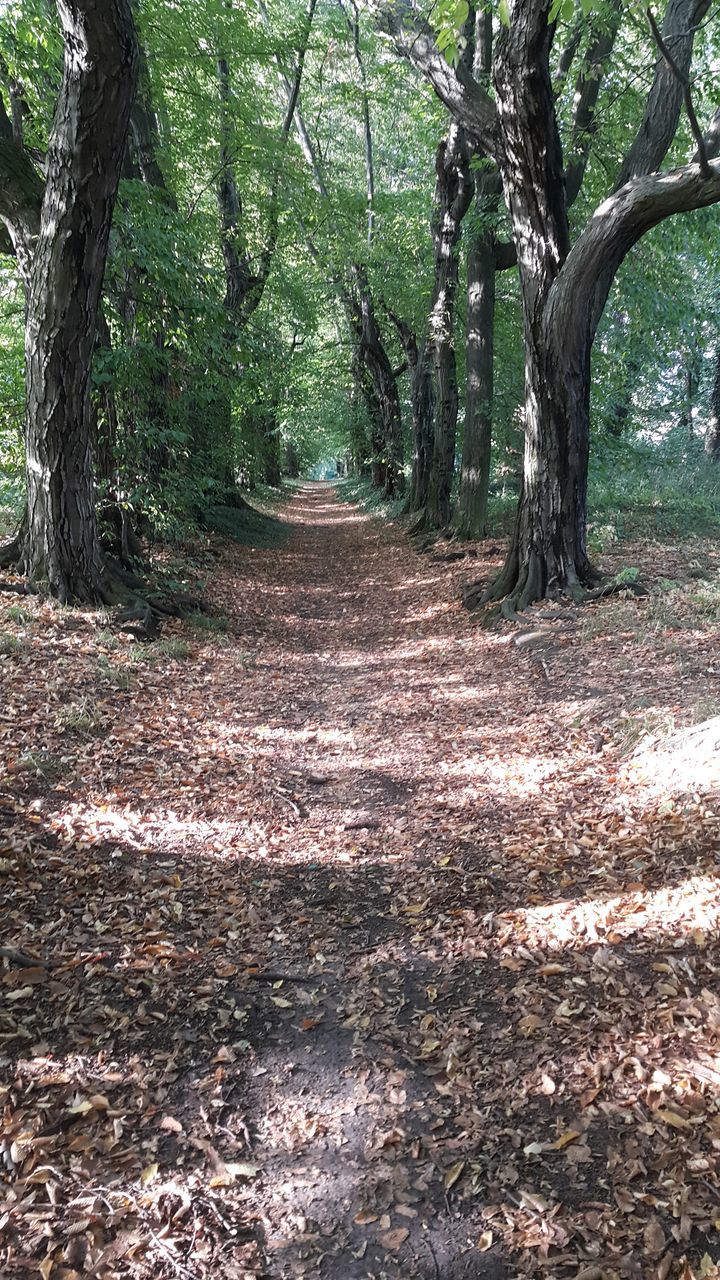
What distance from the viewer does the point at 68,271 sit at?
24.0ft

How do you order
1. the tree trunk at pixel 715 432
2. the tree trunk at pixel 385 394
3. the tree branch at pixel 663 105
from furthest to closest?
1. the tree trunk at pixel 385 394
2. the tree trunk at pixel 715 432
3. the tree branch at pixel 663 105

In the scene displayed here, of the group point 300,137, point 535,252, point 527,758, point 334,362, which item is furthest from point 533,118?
point 334,362

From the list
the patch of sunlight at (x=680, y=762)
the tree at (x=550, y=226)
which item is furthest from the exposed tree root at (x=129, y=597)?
the patch of sunlight at (x=680, y=762)

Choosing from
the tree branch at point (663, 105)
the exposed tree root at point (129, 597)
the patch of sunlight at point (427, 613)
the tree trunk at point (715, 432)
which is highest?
the tree branch at point (663, 105)

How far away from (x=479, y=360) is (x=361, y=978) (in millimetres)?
11869

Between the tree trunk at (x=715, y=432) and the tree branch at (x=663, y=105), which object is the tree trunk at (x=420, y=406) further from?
the tree branch at (x=663, y=105)

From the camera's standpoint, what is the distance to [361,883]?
4.16 meters

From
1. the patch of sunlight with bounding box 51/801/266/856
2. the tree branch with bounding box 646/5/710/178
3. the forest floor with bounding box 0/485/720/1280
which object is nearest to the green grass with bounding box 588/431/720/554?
the tree branch with bounding box 646/5/710/178

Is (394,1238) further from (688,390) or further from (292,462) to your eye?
(292,462)

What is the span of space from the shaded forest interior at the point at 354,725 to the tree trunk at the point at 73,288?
4 cm

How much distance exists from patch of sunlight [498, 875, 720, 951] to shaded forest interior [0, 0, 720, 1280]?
20 millimetres

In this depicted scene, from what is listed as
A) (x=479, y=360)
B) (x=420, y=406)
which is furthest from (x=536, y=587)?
(x=420, y=406)

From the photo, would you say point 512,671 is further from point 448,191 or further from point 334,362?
point 334,362

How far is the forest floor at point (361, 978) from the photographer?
2.28 metres
